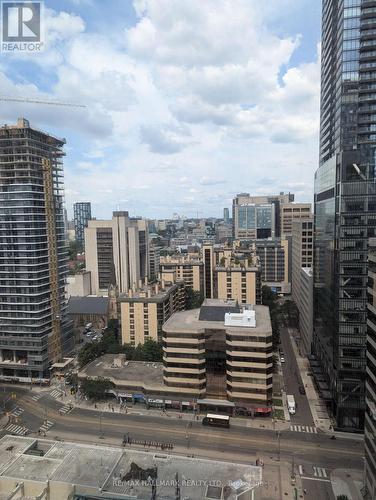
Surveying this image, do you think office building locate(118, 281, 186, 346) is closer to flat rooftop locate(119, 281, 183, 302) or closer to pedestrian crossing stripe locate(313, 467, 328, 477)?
flat rooftop locate(119, 281, 183, 302)

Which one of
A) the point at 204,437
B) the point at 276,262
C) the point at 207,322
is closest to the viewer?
the point at 204,437

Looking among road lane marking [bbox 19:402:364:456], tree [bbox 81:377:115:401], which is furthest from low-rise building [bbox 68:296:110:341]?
road lane marking [bbox 19:402:364:456]

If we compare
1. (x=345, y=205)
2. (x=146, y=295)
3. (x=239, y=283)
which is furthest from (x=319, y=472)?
(x=239, y=283)

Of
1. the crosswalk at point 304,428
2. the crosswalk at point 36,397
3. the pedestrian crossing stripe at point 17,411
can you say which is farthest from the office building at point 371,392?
the crosswalk at point 36,397

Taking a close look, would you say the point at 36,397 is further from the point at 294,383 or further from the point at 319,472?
the point at 319,472

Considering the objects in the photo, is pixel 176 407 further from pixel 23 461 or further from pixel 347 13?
pixel 347 13

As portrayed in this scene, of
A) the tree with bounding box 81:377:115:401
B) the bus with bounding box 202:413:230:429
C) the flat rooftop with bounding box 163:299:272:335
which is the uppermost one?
the flat rooftop with bounding box 163:299:272:335
